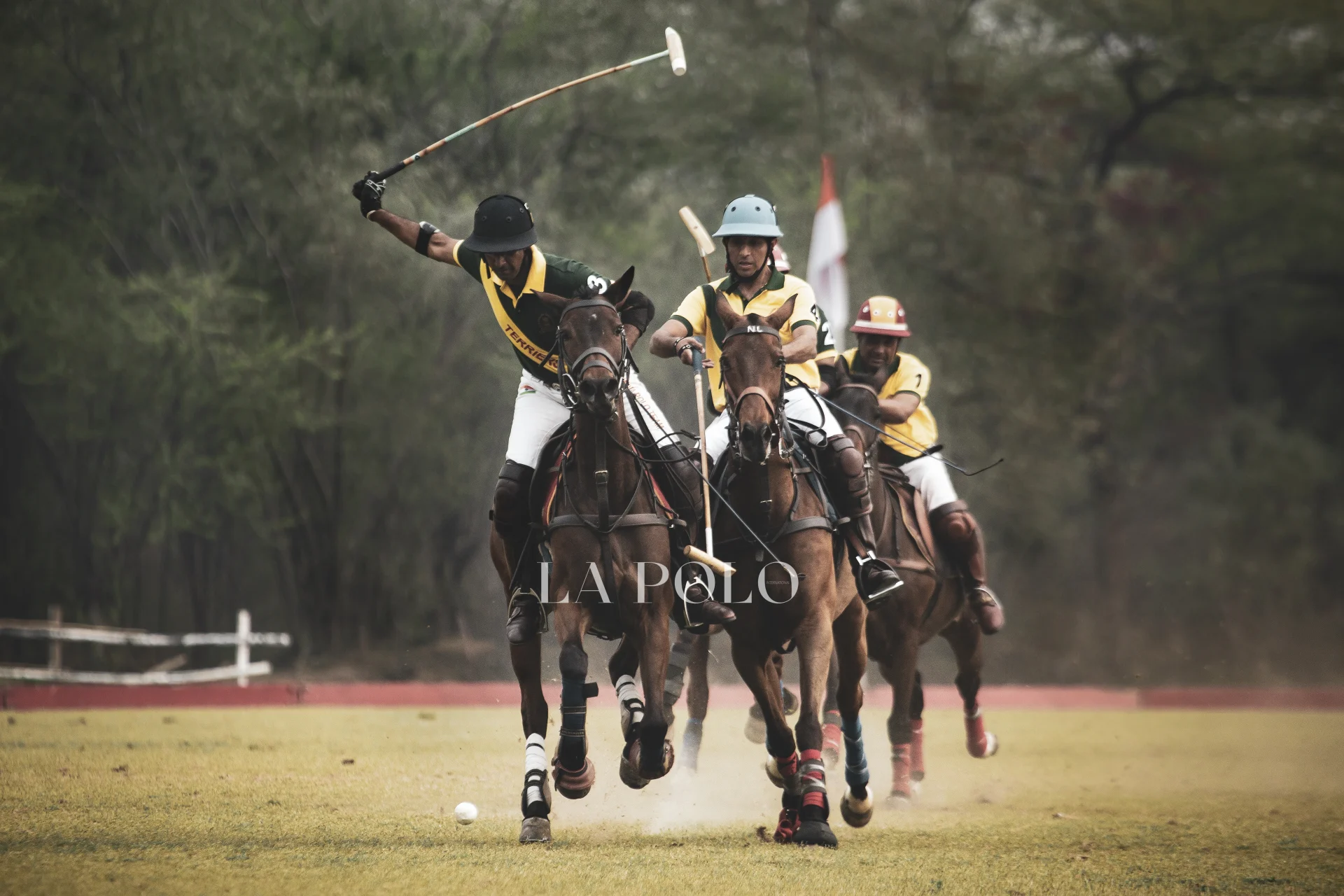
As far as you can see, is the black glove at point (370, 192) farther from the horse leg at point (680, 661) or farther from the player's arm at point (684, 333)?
the horse leg at point (680, 661)

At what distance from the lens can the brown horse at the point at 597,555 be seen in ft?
24.9

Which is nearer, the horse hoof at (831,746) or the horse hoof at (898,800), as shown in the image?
the horse hoof at (831,746)

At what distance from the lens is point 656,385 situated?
77.7ft

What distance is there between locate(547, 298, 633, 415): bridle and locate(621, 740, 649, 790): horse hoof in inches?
62.7

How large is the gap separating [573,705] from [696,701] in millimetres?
3287

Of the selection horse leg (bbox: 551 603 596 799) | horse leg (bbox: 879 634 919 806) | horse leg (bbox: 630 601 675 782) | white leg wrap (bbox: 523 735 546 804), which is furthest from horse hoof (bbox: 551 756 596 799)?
horse leg (bbox: 879 634 919 806)

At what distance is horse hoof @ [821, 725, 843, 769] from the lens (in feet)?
33.0

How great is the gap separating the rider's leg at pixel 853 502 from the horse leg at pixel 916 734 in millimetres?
2201

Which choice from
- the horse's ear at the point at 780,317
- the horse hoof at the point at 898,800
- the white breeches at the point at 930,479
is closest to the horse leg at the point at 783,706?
the horse hoof at the point at 898,800

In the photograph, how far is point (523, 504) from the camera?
8.19 metres

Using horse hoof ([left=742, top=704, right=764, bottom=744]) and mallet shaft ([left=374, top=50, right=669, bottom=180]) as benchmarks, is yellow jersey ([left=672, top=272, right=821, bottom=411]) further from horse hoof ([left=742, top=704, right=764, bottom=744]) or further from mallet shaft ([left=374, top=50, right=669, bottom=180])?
horse hoof ([left=742, top=704, right=764, bottom=744])

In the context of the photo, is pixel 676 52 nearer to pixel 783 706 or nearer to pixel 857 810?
pixel 783 706

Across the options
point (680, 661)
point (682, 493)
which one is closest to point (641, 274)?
point (680, 661)

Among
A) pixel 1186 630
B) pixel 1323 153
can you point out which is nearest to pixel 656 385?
pixel 1186 630
